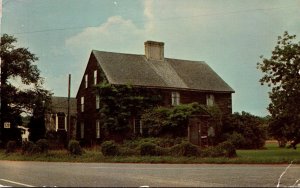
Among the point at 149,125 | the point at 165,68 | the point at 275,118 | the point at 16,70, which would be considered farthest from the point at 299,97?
the point at 16,70

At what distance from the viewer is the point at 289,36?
Result: 3148 cm

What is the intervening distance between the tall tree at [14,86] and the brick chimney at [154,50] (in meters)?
11.5

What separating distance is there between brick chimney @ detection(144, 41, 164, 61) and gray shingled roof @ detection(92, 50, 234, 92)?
0.49 m

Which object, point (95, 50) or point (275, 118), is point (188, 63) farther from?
point (275, 118)

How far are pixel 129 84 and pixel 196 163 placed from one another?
1797 centimetres

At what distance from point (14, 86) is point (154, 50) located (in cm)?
1471

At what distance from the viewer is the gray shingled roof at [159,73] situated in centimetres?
4500

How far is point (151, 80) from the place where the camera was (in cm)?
4600

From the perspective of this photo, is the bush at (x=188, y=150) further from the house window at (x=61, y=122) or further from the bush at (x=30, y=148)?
the house window at (x=61, y=122)

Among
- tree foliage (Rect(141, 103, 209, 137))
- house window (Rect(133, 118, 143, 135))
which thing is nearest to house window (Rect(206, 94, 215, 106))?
tree foliage (Rect(141, 103, 209, 137))

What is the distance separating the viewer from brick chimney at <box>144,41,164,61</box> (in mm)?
49406

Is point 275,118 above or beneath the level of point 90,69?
beneath

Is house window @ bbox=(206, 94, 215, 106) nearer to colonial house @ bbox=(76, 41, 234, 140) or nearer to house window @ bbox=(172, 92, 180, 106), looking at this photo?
colonial house @ bbox=(76, 41, 234, 140)

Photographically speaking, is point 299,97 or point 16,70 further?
point 16,70
